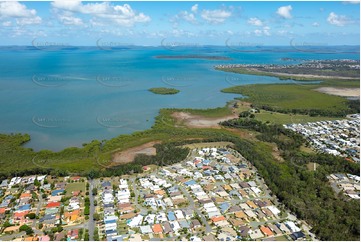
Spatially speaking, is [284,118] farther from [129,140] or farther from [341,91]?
[341,91]

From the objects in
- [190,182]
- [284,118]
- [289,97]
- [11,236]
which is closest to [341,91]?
[289,97]

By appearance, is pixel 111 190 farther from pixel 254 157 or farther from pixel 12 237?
pixel 254 157

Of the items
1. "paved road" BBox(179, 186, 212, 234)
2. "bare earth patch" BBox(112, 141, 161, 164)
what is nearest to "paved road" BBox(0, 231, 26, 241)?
"paved road" BBox(179, 186, 212, 234)

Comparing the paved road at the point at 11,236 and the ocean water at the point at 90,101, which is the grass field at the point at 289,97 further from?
the paved road at the point at 11,236

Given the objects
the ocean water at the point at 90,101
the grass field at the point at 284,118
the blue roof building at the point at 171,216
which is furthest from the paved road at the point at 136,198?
the grass field at the point at 284,118

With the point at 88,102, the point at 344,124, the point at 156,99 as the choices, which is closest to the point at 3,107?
the point at 88,102
